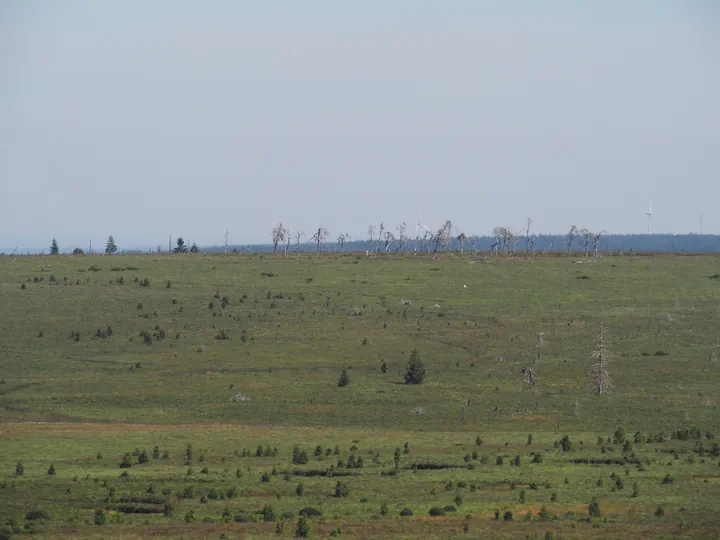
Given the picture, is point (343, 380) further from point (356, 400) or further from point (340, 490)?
point (340, 490)

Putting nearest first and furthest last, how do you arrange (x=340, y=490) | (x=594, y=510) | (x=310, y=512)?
1. (x=310, y=512)
2. (x=594, y=510)
3. (x=340, y=490)

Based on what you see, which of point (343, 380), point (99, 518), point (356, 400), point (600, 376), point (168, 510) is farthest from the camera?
point (343, 380)

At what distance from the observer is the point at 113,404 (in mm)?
65562

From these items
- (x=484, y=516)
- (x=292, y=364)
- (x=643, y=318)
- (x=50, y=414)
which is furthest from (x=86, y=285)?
(x=484, y=516)

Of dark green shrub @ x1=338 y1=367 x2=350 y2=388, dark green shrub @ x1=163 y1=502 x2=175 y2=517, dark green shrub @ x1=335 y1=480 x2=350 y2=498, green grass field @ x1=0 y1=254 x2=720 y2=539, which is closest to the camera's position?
dark green shrub @ x1=163 y1=502 x2=175 y2=517

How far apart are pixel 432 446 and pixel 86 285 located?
2329 inches

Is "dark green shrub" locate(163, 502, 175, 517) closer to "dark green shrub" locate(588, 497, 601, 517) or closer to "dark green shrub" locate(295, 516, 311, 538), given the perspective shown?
"dark green shrub" locate(295, 516, 311, 538)

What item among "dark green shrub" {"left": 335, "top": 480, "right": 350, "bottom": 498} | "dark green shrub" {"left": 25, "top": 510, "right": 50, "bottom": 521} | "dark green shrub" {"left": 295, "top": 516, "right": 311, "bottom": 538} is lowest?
"dark green shrub" {"left": 25, "top": 510, "right": 50, "bottom": 521}

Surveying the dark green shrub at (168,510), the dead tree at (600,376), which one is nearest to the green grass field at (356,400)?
the dark green shrub at (168,510)

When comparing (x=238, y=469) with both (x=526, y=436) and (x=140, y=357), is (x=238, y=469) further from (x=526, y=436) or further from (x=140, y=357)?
(x=140, y=357)

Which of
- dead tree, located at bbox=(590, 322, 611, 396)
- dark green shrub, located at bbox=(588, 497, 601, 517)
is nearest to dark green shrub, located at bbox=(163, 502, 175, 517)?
dark green shrub, located at bbox=(588, 497, 601, 517)

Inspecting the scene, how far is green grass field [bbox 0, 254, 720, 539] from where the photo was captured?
40.2 m

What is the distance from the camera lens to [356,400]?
218ft

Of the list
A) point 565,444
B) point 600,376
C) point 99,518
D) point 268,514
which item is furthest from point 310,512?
point 600,376
